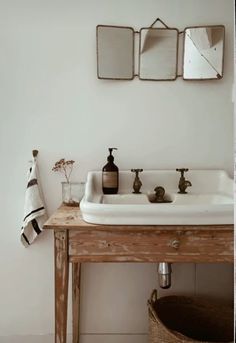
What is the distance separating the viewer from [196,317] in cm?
168

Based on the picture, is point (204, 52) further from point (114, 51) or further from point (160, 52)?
point (114, 51)

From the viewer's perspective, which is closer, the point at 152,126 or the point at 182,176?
the point at 182,176

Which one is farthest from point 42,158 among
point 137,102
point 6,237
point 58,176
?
point 137,102

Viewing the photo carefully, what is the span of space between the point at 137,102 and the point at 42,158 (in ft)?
1.83

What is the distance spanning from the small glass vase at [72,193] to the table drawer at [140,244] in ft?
1.25

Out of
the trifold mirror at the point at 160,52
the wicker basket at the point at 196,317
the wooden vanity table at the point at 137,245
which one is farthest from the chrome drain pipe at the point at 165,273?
the trifold mirror at the point at 160,52

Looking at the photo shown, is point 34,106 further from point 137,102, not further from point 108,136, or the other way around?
point 137,102

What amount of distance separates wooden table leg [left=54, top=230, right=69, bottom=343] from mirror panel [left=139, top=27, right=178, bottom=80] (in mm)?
913

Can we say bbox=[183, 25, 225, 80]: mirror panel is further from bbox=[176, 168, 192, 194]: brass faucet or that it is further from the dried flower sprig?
the dried flower sprig

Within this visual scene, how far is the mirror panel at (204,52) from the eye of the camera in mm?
1680

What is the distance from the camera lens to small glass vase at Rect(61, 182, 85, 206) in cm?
162

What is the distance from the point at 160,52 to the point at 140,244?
97cm

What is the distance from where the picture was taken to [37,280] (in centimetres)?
175

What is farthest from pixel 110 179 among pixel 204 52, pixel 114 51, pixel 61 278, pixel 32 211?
pixel 204 52
